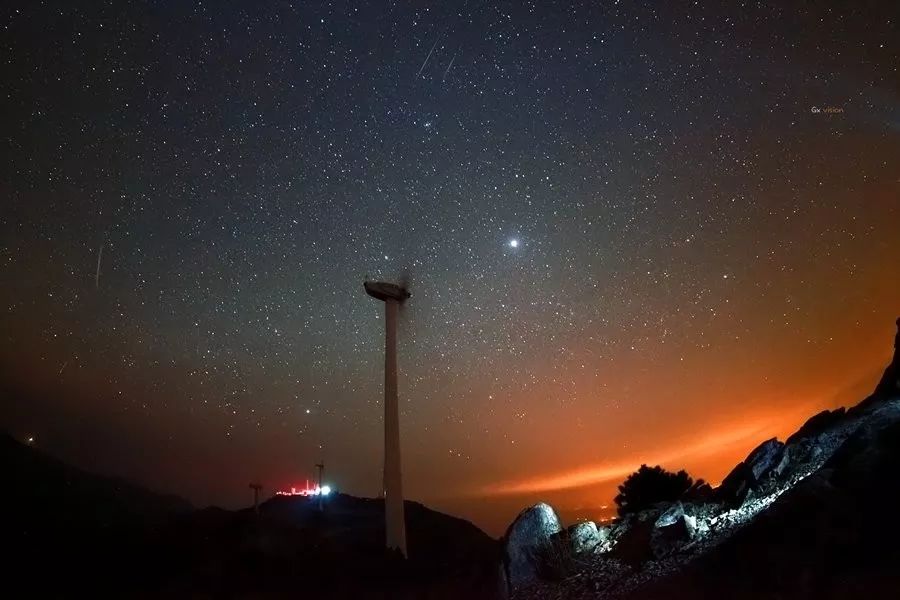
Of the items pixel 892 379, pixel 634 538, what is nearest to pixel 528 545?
pixel 634 538

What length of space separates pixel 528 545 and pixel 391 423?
26146mm

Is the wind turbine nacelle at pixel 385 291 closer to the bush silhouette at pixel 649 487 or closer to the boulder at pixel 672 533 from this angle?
the bush silhouette at pixel 649 487

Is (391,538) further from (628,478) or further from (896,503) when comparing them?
(896,503)

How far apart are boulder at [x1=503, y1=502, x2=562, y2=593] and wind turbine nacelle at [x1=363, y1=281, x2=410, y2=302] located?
30796 millimetres

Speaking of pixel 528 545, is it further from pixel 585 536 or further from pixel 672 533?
pixel 672 533

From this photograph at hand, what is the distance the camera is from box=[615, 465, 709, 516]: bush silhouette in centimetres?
4238

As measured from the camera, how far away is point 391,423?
163 feet

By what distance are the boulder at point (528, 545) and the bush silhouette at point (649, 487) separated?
61.1ft

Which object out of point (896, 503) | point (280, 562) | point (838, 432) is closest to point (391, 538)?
point (280, 562)

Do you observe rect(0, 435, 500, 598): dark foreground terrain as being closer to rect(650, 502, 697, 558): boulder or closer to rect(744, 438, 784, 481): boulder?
rect(650, 502, 697, 558): boulder

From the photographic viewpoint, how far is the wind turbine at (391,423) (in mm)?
45781

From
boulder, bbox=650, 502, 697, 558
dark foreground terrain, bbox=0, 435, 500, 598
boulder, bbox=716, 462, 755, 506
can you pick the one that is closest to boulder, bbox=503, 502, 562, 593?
dark foreground terrain, bbox=0, 435, 500, 598

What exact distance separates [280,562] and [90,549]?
20150 millimetres

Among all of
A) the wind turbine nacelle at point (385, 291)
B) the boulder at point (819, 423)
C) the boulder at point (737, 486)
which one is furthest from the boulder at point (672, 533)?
the wind turbine nacelle at point (385, 291)
